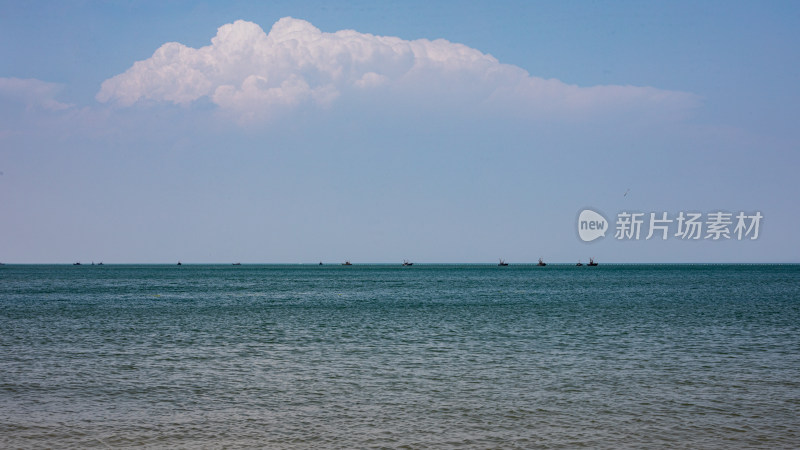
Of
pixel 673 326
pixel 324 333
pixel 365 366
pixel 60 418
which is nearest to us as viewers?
pixel 60 418

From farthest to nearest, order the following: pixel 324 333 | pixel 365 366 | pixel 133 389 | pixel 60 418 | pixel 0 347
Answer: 1. pixel 324 333
2. pixel 0 347
3. pixel 365 366
4. pixel 133 389
5. pixel 60 418

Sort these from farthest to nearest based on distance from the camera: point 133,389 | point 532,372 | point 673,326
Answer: point 673,326 < point 532,372 < point 133,389

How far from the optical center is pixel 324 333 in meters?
47.0

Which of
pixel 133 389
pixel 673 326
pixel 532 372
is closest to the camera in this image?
pixel 133 389

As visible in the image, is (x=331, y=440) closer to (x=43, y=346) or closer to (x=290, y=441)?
(x=290, y=441)

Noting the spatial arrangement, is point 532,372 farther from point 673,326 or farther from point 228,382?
point 673,326

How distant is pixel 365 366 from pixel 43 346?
22.1m

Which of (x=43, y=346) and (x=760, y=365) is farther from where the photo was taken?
(x=43, y=346)

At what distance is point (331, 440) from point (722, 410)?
44.2 ft

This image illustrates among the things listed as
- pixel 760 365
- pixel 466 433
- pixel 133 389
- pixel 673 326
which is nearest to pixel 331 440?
pixel 466 433

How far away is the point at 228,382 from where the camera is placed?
27.5 metres

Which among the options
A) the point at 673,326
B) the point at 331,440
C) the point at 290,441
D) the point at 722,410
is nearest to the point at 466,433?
the point at 331,440

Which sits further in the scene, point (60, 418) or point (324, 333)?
point (324, 333)

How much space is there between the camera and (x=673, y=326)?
5078 centimetres
